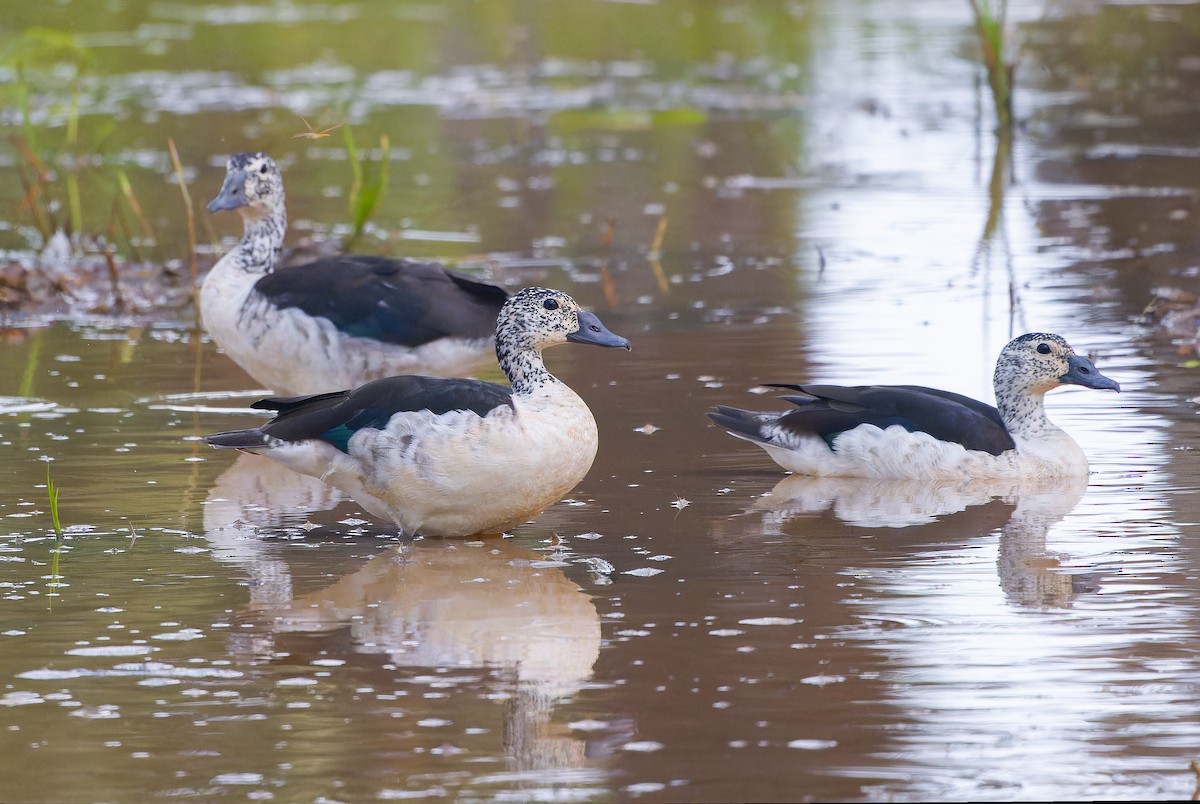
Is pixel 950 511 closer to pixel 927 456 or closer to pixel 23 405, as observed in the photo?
pixel 927 456

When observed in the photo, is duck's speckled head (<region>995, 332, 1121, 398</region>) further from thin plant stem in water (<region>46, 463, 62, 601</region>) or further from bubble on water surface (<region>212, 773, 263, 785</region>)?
bubble on water surface (<region>212, 773, 263, 785</region>)

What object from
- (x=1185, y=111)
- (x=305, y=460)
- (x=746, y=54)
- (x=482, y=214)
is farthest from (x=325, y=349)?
(x=746, y=54)

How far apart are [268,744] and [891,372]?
573 cm

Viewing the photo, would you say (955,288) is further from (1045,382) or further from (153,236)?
(153,236)

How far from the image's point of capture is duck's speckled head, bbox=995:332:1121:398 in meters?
8.69

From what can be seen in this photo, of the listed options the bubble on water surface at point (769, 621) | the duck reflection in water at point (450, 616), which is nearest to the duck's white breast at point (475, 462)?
the duck reflection in water at point (450, 616)

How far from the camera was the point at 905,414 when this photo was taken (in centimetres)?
853

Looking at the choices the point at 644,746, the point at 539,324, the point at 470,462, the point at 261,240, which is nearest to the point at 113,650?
the point at 470,462

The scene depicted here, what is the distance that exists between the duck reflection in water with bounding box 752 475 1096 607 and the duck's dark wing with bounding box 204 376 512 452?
1439 mm

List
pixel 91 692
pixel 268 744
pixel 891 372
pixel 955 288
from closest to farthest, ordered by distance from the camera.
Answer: pixel 268 744, pixel 91 692, pixel 891 372, pixel 955 288

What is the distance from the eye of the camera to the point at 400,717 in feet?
→ 18.7

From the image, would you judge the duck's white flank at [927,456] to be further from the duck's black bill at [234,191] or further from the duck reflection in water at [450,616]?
the duck's black bill at [234,191]

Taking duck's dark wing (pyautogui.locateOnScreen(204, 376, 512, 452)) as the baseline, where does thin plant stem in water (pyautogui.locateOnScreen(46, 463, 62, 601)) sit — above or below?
below

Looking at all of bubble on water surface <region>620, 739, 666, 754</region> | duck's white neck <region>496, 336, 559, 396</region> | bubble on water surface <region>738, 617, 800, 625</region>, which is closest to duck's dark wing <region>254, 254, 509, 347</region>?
duck's white neck <region>496, 336, 559, 396</region>
